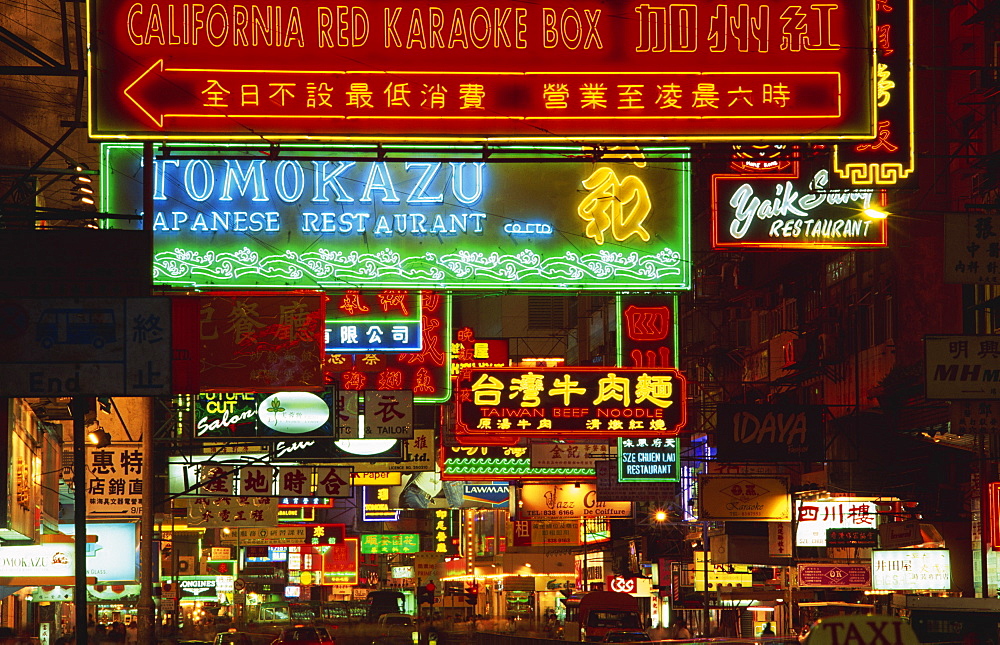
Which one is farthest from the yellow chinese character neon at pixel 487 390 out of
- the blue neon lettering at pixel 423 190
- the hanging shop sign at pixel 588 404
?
the blue neon lettering at pixel 423 190

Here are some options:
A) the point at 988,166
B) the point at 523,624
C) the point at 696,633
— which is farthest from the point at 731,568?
the point at 988,166

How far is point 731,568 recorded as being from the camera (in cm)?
4925

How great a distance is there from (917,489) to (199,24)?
74.8 ft

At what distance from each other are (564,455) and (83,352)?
80.2ft

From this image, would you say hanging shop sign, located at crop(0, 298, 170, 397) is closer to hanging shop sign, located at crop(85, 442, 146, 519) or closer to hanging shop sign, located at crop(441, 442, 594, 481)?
hanging shop sign, located at crop(85, 442, 146, 519)

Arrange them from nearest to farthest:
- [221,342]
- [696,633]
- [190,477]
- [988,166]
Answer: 1. [221,342]
2. [988,166]
3. [190,477]
4. [696,633]

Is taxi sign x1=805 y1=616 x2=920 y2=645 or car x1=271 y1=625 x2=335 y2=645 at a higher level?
taxi sign x1=805 y1=616 x2=920 y2=645

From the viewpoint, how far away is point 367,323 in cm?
2339

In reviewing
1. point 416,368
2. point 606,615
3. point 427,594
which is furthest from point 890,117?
point 427,594

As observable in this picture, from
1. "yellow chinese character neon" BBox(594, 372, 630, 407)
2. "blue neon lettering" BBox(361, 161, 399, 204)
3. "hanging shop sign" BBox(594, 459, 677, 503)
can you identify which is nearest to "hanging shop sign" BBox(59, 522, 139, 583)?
"yellow chinese character neon" BBox(594, 372, 630, 407)

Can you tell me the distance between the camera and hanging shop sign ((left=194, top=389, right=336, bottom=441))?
2714 cm

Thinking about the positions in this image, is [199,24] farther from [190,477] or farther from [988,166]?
[190,477]

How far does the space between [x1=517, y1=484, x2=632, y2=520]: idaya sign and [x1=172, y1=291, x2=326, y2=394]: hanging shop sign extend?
31.9m

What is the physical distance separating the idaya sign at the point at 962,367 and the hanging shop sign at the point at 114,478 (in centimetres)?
1921
